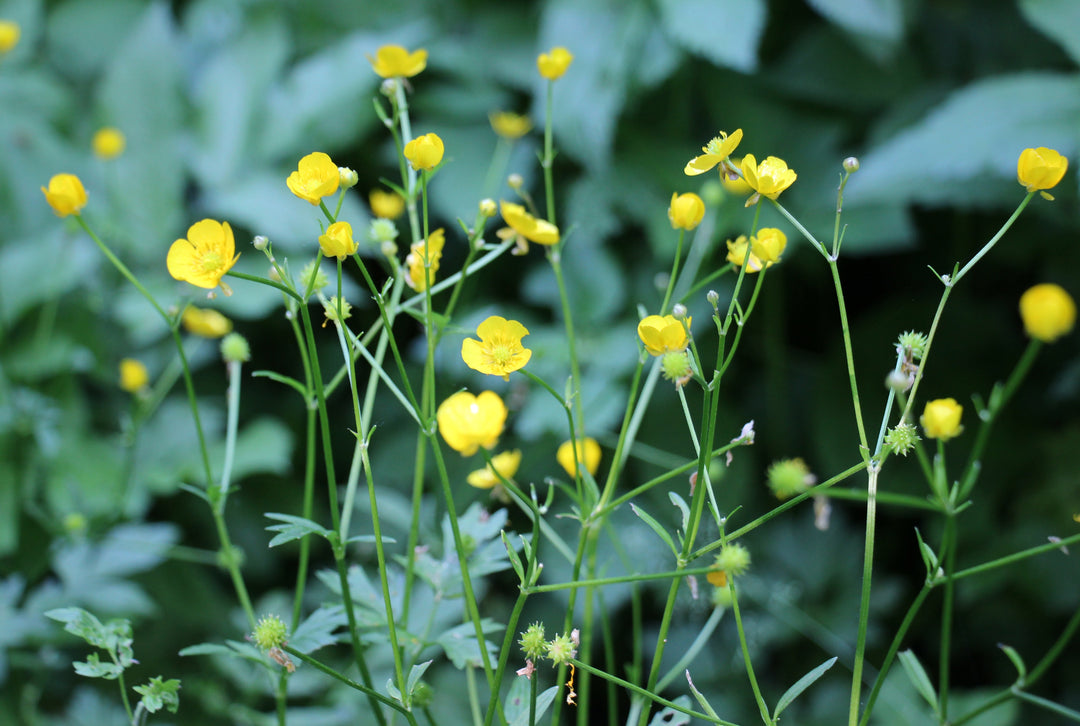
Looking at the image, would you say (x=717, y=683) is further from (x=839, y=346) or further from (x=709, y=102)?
(x=709, y=102)

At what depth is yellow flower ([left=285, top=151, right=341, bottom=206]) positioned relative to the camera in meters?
0.38

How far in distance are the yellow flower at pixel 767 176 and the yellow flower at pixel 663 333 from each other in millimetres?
79

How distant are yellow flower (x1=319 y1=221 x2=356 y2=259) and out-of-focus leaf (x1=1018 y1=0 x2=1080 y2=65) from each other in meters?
0.90

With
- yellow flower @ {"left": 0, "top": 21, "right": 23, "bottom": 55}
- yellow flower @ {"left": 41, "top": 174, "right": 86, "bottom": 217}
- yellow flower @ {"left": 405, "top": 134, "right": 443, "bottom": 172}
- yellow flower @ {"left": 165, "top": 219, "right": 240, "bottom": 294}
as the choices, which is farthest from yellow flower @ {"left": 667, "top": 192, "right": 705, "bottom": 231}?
yellow flower @ {"left": 0, "top": 21, "right": 23, "bottom": 55}

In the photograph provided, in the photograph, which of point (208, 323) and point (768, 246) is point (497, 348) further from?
point (208, 323)

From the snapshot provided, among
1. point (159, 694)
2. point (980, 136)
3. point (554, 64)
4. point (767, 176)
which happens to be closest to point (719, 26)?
point (980, 136)

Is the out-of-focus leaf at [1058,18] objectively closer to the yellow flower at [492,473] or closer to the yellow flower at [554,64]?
the yellow flower at [554,64]

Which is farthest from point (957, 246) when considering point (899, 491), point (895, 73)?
point (899, 491)

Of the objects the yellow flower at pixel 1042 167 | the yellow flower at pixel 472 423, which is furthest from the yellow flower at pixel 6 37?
the yellow flower at pixel 1042 167

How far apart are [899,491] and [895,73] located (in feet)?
1.96

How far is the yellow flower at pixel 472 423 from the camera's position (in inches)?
14.2

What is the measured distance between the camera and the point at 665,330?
14.9 inches

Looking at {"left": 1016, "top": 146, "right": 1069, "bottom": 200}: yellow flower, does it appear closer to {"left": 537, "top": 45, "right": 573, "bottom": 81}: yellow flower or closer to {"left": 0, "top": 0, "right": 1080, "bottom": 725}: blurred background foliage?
{"left": 537, "top": 45, "right": 573, "bottom": 81}: yellow flower

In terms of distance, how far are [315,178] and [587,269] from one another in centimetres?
73
